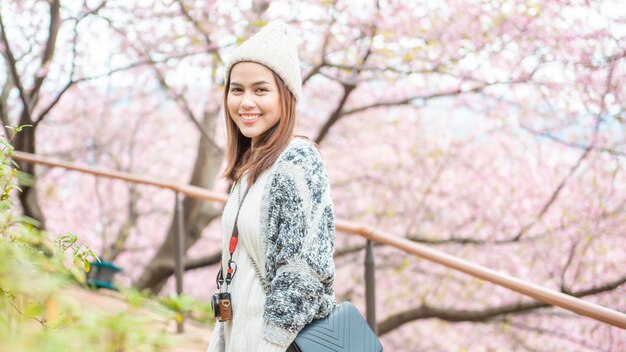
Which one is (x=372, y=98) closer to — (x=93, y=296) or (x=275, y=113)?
(x=93, y=296)

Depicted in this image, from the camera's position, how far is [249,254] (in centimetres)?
150

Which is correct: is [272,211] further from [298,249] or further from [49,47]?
[49,47]

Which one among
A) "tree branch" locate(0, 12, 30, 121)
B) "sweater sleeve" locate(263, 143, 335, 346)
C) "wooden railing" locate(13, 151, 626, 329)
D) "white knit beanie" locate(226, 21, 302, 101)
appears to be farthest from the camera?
"tree branch" locate(0, 12, 30, 121)

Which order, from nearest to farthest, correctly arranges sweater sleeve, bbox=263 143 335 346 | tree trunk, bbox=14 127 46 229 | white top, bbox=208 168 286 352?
sweater sleeve, bbox=263 143 335 346 → white top, bbox=208 168 286 352 → tree trunk, bbox=14 127 46 229

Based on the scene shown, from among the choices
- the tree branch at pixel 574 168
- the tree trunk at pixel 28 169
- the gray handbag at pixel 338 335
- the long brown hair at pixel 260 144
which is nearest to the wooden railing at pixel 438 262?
the gray handbag at pixel 338 335

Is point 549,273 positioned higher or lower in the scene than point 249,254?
lower

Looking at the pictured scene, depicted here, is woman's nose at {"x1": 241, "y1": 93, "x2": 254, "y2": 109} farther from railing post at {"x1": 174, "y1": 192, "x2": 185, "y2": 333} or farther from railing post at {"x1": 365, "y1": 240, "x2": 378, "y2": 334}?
railing post at {"x1": 174, "y1": 192, "x2": 185, "y2": 333}

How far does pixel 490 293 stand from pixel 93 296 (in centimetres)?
366

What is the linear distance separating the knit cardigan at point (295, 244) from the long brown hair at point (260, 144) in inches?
2.3

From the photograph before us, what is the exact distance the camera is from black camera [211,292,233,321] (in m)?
1.51

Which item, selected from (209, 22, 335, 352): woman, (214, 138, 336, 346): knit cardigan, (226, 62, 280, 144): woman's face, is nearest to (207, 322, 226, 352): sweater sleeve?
(209, 22, 335, 352): woman

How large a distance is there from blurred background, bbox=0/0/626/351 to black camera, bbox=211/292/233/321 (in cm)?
335

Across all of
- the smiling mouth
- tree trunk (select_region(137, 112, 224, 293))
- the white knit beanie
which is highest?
the white knit beanie

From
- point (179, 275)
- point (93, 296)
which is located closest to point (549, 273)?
point (179, 275)
